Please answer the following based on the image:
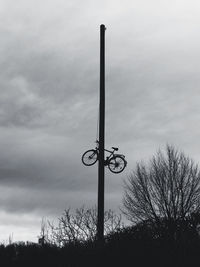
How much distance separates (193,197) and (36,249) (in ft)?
66.1

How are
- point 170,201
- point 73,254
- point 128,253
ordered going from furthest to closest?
point 170,201, point 73,254, point 128,253

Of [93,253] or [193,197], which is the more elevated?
[193,197]

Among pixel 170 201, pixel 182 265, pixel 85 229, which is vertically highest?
pixel 170 201

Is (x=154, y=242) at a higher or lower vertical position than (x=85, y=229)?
lower

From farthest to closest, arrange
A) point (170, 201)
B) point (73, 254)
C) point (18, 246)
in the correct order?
point (170, 201) → point (18, 246) → point (73, 254)

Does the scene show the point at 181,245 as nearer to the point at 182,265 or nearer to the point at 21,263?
the point at 182,265

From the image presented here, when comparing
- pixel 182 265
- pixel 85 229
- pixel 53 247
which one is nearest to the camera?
pixel 182 265

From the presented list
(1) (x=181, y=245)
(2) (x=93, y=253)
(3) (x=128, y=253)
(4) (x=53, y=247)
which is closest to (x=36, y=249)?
(4) (x=53, y=247)

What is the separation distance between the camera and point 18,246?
42.9 ft

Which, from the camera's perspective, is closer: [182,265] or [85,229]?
[182,265]

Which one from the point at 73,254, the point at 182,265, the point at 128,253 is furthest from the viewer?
the point at 73,254

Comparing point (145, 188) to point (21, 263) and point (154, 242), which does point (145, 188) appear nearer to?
point (21, 263)

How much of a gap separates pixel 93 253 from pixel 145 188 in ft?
70.0

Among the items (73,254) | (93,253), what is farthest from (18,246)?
(93,253)
